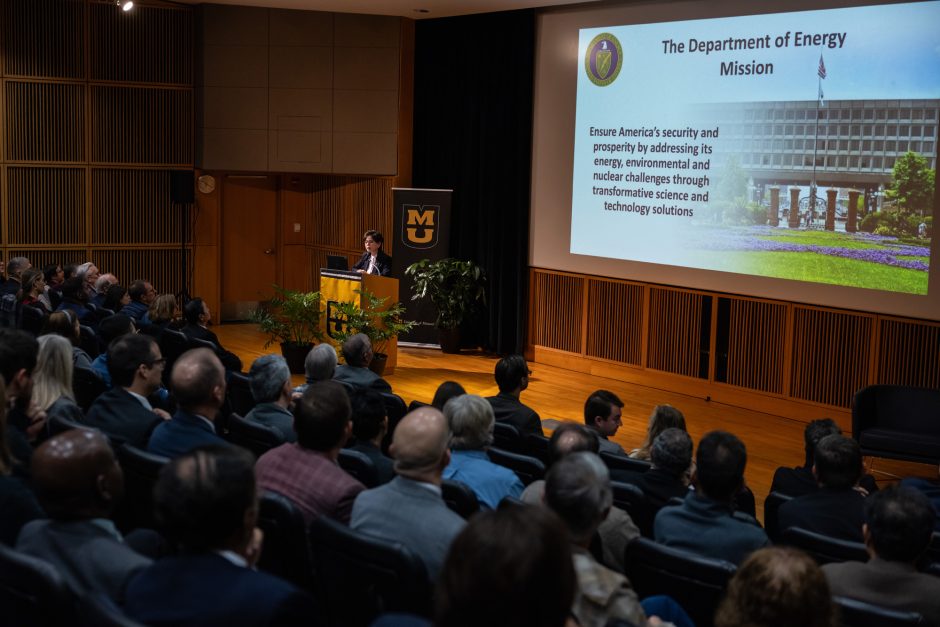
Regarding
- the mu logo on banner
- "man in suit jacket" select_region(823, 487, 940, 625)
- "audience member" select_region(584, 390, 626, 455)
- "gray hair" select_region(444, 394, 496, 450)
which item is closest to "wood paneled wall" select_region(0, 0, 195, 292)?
the mu logo on banner

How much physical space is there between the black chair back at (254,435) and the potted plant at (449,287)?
22.5ft

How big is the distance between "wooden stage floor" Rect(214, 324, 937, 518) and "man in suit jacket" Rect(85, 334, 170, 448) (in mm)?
3860

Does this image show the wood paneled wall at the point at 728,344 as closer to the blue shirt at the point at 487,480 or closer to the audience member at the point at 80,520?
the blue shirt at the point at 487,480

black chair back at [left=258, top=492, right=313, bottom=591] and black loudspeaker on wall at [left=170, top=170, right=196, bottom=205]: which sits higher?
black loudspeaker on wall at [left=170, top=170, right=196, bottom=205]

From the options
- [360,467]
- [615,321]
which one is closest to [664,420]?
[360,467]

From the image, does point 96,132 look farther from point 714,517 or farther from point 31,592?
point 31,592

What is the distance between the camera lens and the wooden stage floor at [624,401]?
784cm

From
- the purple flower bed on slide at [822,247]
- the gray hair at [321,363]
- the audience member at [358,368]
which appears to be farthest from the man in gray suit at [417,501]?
the purple flower bed on slide at [822,247]

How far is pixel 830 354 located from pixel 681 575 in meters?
6.39

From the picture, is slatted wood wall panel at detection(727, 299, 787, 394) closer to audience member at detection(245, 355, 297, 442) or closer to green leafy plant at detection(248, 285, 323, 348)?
green leafy plant at detection(248, 285, 323, 348)

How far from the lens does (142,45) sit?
12133mm

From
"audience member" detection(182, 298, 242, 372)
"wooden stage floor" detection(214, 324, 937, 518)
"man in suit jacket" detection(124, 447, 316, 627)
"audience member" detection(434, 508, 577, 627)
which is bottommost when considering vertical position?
"wooden stage floor" detection(214, 324, 937, 518)

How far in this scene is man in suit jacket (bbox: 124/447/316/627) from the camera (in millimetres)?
2092

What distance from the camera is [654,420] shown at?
504cm
